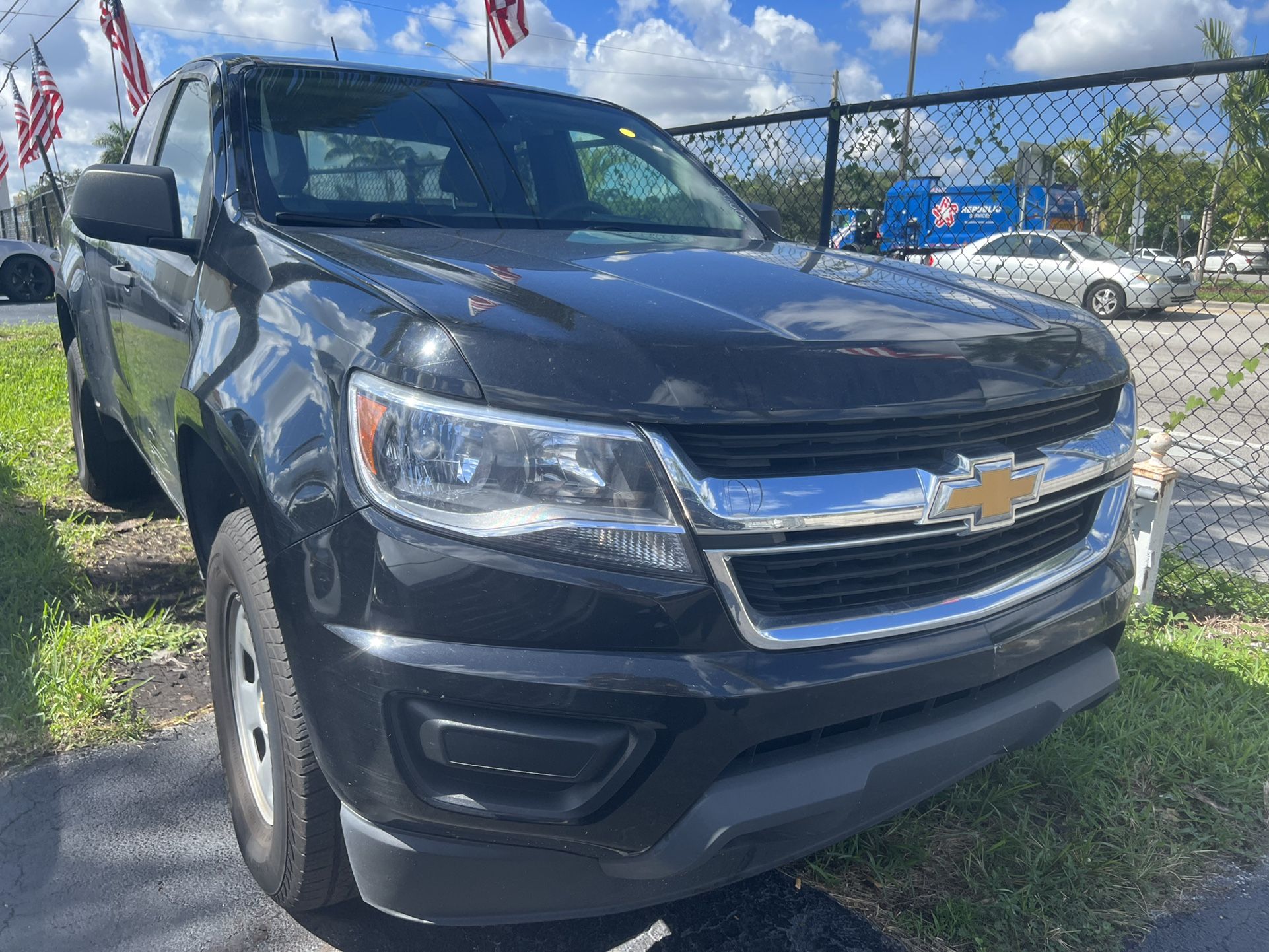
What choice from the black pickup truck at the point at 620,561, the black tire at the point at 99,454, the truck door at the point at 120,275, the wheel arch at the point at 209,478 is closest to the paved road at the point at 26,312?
the black tire at the point at 99,454

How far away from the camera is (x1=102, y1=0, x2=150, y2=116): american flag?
14039 mm

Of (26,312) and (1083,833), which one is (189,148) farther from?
(26,312)

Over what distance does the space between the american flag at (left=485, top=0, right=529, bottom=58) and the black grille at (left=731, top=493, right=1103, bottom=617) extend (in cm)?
1283

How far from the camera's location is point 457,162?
2.71 meters

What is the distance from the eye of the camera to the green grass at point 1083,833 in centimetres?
203

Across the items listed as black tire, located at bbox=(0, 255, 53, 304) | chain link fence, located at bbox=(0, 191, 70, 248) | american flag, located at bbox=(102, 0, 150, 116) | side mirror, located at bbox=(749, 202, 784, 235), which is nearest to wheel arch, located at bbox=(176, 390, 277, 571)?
side mirror, located at bbox=(749, 202, 784, 235)

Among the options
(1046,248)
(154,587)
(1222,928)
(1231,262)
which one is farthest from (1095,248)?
(154,587)

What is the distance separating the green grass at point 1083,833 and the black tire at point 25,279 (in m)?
17.5

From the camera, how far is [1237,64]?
3.37 meters

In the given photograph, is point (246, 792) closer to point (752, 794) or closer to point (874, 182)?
point (752, 794)

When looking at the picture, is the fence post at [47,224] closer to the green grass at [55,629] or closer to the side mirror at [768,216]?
the green grass at [55,629]

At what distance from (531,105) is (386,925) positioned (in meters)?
2.37

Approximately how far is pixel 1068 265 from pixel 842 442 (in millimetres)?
4710

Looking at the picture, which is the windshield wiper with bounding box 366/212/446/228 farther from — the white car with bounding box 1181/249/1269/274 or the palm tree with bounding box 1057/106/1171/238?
the white car with bounding box 1181/249/1269/274
